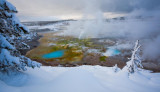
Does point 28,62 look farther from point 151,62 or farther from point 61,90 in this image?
point 151,62

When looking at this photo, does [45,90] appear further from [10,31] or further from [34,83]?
[10,31]

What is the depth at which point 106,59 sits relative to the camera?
78.1 ft

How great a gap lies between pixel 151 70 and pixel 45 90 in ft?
70.3

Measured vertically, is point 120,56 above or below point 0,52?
below

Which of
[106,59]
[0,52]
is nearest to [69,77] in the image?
[0,52]

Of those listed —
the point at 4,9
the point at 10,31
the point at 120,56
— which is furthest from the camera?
the point at 120,56

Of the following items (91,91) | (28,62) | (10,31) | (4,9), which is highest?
(4,9)

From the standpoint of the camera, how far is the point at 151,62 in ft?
72.0

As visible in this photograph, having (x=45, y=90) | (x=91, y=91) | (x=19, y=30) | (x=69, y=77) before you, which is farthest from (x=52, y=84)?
(x=19, y=30)

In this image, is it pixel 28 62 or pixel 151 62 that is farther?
pixel 151 62

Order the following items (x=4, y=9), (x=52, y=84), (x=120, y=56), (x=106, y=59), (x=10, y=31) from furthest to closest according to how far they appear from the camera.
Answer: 1. (x=120, y=56)
2. (x=106, y=59)
3. (x=52, y=84)
4. (x=10, y=31)
5. (x=4, y=9)

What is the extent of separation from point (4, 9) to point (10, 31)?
1.06 meters

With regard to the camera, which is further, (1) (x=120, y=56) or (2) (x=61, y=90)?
(1) (x=120, y=56)

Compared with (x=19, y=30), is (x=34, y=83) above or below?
below
